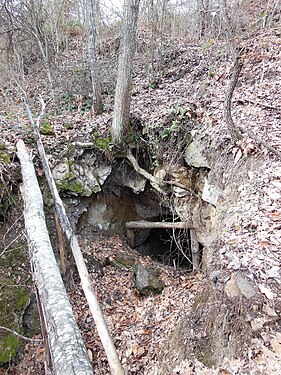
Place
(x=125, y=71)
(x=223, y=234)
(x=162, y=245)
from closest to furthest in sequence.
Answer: (x=223, y=234) → (x=125, y=71) → (x=162, y=245)

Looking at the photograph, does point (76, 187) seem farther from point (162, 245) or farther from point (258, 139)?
point (258, 139)

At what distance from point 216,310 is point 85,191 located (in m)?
4.35

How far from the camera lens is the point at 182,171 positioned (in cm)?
650

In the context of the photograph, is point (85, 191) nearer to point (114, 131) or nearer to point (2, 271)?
point (114, 131)

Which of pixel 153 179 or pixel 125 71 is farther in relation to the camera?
pixel 153 179

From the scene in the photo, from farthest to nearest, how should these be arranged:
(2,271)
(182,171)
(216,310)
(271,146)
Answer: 1. (182,171)
2. (2,271)
3. (271,146)
4. (216,310)

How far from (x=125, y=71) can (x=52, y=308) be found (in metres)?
5.37

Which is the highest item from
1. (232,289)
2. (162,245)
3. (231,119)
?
(231,119)

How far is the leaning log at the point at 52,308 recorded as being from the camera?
2226mm

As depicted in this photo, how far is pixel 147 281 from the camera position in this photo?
5688mm

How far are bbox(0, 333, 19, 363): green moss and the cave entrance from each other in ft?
11.3

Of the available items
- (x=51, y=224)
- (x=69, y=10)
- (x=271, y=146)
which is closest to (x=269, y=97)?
(x=271, y=146)

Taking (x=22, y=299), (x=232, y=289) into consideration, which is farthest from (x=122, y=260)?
(x=232, y=289)

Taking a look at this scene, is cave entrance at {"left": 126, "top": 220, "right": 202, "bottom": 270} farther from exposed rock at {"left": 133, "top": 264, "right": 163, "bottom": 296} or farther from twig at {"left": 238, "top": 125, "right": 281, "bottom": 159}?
twig at {"left": 238, "top": 125, "right": 281, "bottom": 159}
